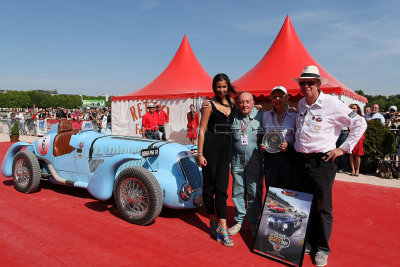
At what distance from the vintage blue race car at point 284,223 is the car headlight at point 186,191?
1.03 meters

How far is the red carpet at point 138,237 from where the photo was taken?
104 inches

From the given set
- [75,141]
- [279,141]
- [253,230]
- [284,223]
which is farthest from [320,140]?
[75,141]

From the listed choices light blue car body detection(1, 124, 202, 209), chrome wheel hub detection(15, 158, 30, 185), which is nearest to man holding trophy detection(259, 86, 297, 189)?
light blue car body detection(1, 124, 202, 209)

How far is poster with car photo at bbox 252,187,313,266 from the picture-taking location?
8.47 ft

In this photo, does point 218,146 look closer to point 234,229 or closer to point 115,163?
point 234,229

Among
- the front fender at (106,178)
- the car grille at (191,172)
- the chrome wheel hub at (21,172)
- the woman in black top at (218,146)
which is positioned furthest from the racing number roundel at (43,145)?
the woman in black top at (218,146)

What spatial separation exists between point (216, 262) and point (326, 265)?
998 mm

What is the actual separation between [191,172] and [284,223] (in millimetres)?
1376

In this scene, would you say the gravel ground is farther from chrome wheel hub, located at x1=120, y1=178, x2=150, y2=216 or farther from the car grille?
chrome wheel hub, located at x1=120, y1=178, x2=150, y2=216

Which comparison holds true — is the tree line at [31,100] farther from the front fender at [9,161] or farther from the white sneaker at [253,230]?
the front fender at [9,161]

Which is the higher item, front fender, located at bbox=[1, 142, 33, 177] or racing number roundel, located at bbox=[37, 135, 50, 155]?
racing number roundel, located at bbox=[37, 135, 50, 155]

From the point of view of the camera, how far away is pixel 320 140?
2.54m

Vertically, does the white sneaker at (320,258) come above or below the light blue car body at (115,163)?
below

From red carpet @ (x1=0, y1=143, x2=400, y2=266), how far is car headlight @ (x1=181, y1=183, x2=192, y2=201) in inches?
13.8
